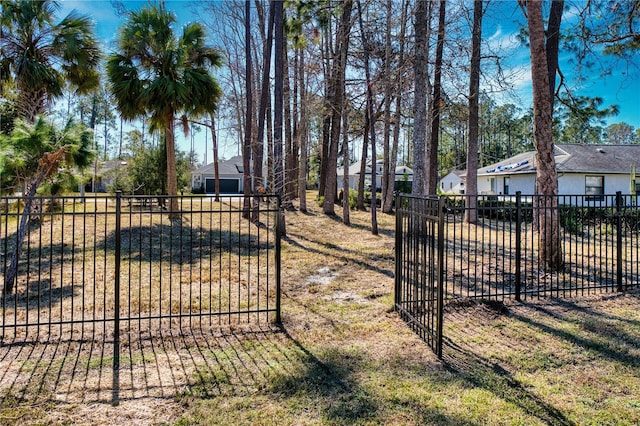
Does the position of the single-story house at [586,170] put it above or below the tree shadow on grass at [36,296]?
above

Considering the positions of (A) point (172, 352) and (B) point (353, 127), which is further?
(B) point (353, 127)

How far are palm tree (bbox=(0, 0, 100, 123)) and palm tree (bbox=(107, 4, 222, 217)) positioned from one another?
93 cm

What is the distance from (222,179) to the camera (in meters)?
35.0

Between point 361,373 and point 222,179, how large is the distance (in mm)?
33237

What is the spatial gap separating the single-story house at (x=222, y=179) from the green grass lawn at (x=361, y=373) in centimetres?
3122

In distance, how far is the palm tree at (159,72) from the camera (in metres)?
11.5

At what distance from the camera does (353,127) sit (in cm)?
1797

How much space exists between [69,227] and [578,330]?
36.9 ft

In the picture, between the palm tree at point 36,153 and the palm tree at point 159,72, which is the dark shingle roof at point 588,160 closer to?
the palm tree at point 159,72

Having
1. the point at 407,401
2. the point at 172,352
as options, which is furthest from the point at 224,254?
the point at 407,401

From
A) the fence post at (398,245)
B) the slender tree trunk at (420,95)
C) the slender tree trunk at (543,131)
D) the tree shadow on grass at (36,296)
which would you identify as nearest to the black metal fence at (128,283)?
the tree shadow on grass at (36,296)

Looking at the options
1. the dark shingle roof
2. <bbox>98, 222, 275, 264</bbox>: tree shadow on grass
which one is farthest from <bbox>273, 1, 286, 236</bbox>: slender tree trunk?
the dark shingle roof

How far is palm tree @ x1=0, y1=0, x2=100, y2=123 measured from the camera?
10227 millimetres

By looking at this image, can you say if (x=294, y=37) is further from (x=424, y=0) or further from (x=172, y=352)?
(x=172, y=352)
